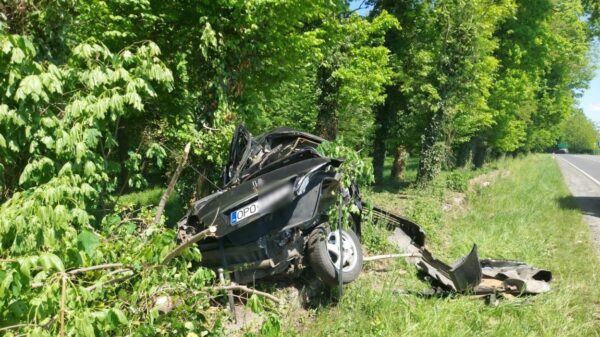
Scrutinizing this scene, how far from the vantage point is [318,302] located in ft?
19.1

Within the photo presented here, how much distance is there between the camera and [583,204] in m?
15.5

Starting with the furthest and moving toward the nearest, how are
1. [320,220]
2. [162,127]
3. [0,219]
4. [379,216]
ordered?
[162,127], [379,216], [320,220], [0,219]

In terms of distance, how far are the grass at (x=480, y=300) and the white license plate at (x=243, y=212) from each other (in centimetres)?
132

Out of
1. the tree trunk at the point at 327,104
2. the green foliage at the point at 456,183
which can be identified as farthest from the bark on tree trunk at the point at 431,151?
the tree trunk at the point at 327,104

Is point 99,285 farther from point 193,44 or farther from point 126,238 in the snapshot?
point 193,44

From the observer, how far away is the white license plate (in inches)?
178

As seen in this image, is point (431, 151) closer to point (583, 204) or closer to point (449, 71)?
point (449, 71)

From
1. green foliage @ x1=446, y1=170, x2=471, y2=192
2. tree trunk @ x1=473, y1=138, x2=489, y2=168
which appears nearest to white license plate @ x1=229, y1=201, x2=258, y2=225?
green foliage @ x1=446, y1=170, x2=471, y2=192

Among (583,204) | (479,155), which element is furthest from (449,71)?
(479,155)

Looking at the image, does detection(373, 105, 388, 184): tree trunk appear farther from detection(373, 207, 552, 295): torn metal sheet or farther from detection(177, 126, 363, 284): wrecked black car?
detection(177, 126, 363, 284): wrecked black car

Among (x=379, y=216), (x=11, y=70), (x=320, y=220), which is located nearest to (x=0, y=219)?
(x=11, y=70)

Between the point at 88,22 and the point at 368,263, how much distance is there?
20.9 ft

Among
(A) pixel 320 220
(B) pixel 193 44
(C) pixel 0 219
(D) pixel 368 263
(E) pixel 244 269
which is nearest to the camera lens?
(C) pixel 0 219

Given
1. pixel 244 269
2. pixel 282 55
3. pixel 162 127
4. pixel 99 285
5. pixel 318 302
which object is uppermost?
pixel 282 55
